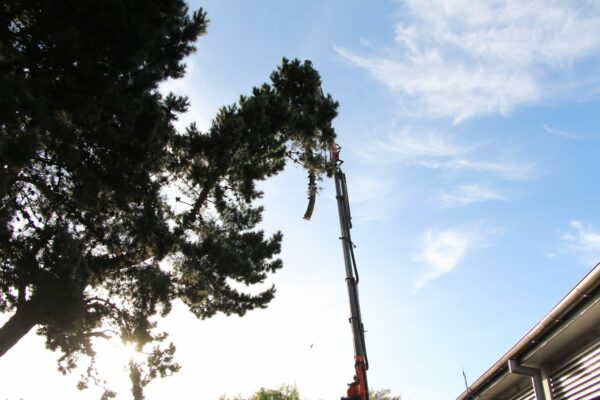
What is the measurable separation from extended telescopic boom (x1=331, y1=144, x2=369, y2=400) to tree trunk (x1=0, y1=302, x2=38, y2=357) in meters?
7.12

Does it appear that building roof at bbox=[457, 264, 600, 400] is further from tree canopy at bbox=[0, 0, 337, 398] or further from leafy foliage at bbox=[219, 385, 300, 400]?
leafy foliage at bbox=[219, 385, 300, 400]

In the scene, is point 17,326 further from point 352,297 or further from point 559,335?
point 559,335

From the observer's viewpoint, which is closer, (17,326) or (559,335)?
(559,335)

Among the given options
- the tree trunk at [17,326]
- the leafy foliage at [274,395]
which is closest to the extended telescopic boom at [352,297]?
the tree trunk at [17,326]

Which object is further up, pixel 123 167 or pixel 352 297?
pixel 123 167

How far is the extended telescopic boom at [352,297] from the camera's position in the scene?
809 centimetres

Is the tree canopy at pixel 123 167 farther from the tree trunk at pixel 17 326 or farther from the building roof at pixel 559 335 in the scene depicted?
the building roof at pixel 559 335

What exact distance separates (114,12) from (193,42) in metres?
2.93

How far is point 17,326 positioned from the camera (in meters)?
10.4

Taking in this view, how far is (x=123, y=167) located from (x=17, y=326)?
4.36 meters

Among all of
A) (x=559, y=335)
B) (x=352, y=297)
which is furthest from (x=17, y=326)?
(x=559, y=335)

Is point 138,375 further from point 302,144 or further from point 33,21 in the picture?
point 33,21

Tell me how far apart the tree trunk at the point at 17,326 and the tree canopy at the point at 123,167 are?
0.03 metres

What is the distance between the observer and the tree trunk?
402 inches
